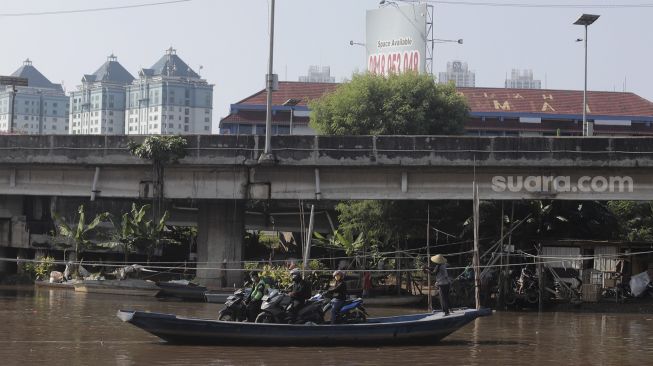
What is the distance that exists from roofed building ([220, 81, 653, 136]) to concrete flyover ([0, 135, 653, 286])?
1222 inches

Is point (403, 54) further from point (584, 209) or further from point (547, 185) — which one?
point (547, 185)

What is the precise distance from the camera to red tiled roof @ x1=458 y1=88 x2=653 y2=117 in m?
63.8

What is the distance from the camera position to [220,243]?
→ 30406mm

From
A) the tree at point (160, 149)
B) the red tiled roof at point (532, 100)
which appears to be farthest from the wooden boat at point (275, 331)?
the red tiled roof at point (532, 100)

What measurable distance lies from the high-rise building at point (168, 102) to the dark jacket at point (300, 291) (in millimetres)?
158327

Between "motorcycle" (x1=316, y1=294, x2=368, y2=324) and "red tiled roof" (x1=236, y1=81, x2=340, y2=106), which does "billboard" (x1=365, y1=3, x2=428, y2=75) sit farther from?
"motorcycle" (x1=316, y1=294, x2=368, y2=324)

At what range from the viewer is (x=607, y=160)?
2789 centimetres

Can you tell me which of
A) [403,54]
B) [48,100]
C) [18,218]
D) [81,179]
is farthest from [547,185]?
[48,100]

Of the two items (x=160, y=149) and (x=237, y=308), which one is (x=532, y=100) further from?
(x=237, y=308)

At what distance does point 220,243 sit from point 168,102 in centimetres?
15166

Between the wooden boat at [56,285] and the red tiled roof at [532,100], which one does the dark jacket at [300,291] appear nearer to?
the wooden boat at [56,285]

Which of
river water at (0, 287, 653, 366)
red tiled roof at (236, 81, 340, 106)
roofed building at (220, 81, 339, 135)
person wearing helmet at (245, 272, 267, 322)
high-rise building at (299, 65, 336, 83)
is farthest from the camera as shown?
high-rise building at (299, 65, 336, 83)

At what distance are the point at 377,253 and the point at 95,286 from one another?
29.9 ft

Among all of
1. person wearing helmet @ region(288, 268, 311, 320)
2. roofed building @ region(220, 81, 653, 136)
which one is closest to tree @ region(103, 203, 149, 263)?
person wearing helmet @ region(288, 268, 311, 320)
